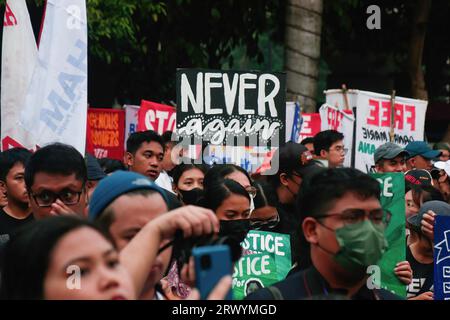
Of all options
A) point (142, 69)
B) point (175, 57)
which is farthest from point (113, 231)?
point (142, 69)

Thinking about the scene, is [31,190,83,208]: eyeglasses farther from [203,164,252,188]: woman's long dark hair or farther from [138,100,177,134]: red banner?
[138,100,177,134]: red banner

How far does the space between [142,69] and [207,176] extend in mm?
14664

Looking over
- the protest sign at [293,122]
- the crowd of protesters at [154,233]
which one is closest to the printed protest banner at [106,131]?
the protest sign at [293,122]

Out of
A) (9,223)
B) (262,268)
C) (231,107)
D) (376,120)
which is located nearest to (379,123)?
(376,120)

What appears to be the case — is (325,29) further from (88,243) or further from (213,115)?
(88,243)

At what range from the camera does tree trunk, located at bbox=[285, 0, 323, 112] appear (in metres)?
14.5

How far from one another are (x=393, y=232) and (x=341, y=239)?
223 cm

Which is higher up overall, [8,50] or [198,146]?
[8,50]

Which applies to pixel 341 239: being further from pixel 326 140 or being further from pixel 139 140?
pixel 326 140

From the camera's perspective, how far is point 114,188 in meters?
3.68

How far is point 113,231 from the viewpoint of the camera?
3.56 m

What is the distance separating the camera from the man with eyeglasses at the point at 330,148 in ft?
36.0

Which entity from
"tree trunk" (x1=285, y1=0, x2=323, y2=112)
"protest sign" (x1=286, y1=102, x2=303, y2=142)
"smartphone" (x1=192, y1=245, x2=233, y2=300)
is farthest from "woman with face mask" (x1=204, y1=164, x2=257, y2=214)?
"tree trunk" (x1=285, y1=0, x2=323, y2=112)

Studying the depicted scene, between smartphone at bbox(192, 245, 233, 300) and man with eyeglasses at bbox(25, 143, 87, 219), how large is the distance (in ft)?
7.90
